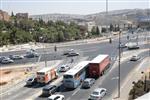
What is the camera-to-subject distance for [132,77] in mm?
32000

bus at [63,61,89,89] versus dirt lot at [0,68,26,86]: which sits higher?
bus at [63,61,89,89]

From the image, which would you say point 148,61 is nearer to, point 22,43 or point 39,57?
point 39,57

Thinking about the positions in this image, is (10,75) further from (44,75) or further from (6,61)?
(6,61)

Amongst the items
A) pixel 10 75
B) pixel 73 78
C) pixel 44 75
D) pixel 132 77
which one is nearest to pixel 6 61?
pixel 10 75

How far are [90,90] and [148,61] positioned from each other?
12.7m

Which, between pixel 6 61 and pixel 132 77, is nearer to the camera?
pixel 132 77

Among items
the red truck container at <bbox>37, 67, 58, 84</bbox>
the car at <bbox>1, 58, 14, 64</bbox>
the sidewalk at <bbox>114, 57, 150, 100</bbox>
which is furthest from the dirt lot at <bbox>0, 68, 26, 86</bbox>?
the sidewalk at <bbox>114, 57, 150, 100</bbox>

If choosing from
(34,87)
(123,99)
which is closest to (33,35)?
(34,87)

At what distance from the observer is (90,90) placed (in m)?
28.7

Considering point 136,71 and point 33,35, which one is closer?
point 136,71

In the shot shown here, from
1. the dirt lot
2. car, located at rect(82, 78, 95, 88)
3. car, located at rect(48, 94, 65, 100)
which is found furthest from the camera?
the dirt lot

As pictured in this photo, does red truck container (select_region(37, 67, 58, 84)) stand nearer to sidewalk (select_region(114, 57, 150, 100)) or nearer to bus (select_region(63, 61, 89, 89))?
bus (select_region(63, 61, 89, 89))

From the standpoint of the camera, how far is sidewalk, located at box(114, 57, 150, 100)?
26837 millimetres

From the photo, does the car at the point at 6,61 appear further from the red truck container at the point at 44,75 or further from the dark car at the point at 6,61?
the red truck container at the point at 44,75
